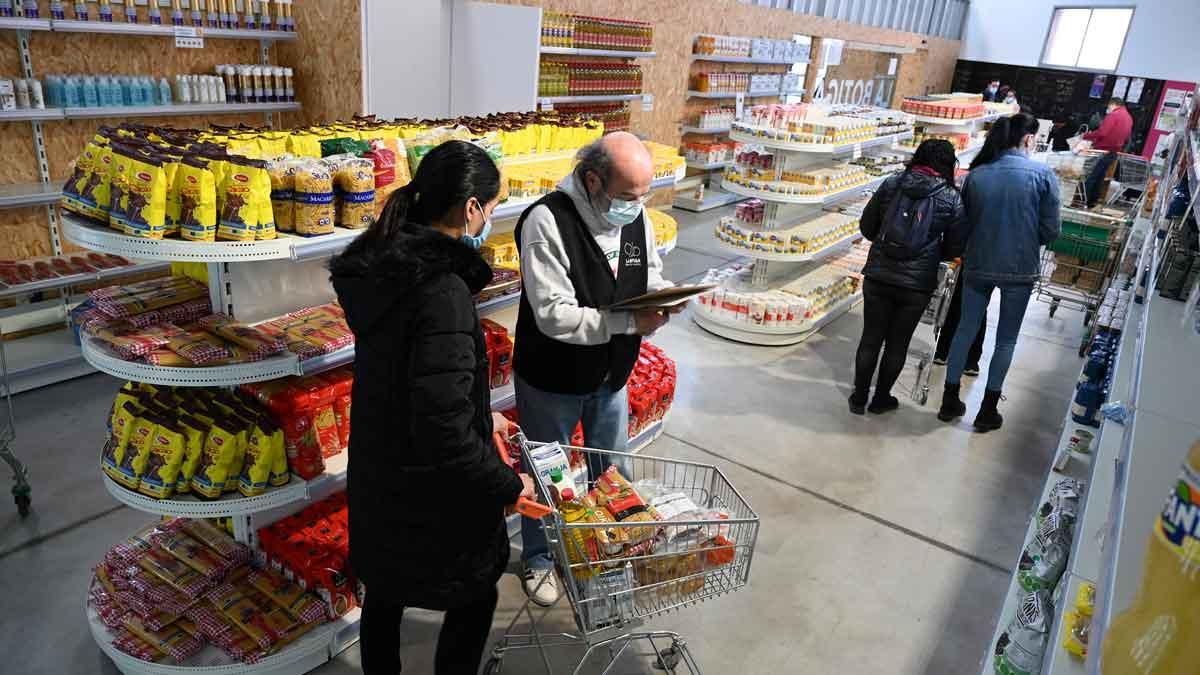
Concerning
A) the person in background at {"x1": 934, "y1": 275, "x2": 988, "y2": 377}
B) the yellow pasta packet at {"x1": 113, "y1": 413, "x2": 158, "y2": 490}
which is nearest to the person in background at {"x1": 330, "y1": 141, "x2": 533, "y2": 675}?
the yellow pasta packet at {"x1": 113, "y1": 413, "x2": 158, "y2": 490}

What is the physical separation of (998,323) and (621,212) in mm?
3456

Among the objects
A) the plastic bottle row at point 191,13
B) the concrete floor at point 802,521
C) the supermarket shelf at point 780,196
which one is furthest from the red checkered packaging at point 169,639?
the supermarket shelf at point 780,196

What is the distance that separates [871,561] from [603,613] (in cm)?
205

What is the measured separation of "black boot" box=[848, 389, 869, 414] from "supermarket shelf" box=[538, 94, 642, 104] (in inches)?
181

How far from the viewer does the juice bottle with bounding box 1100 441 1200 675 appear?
0.64m

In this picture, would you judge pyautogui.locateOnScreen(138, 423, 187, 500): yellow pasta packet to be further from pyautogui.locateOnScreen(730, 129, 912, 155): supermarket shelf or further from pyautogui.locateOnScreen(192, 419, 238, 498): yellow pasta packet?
pyautogui.locateOnScreen(730, 129, 912, 155): supermarket shelf

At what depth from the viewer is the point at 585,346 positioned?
2775 mm

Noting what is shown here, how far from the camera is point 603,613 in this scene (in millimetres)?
2197

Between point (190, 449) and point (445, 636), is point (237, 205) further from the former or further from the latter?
point (445, 636)

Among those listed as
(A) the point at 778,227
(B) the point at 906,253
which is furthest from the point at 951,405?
(A) the point at 778,227

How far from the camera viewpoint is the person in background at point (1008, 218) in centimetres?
447

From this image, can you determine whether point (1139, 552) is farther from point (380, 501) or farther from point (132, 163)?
point (132, 163)

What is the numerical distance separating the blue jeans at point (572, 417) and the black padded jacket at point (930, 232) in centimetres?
244

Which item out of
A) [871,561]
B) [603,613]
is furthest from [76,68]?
[871,561]
